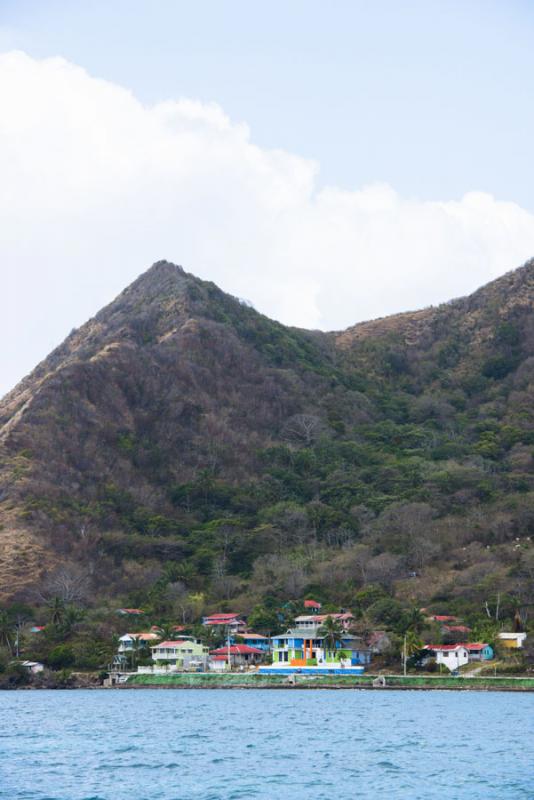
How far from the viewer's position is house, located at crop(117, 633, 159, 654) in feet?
346

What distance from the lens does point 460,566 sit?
395ft

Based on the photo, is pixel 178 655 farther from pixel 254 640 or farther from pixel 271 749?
pixel 271 749

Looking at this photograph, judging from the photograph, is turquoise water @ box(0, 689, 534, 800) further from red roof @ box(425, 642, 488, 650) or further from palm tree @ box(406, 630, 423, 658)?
palm tree @ box(406, 630, 423, 658)

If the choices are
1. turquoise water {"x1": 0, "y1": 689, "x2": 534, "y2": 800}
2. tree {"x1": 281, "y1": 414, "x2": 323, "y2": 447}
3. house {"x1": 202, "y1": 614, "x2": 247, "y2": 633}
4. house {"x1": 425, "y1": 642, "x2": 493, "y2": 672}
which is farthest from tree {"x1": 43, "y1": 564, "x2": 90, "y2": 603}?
tree {"x1": 281, "y1": 414, "x2": 323, "y2": 447}

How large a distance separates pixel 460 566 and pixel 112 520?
44.3 meters

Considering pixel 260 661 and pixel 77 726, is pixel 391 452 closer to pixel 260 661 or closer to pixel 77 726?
pixel 260 661

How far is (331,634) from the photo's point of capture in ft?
328

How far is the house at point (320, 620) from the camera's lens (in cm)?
10504

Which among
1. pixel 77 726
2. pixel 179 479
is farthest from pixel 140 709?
pixel 179 479

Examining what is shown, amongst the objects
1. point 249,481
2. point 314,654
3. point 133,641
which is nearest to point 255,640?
point 314,654

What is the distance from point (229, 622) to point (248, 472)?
53337 millimetres

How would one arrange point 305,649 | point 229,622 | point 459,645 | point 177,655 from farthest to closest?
point 229,622
point 177,655
point 305,649
point 459,645

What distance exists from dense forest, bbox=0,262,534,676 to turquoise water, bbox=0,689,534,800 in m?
33.8

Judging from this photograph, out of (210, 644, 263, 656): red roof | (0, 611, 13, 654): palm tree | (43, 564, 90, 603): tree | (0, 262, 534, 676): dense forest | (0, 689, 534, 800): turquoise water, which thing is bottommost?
(0, 689, 534, 800): turquoise water
